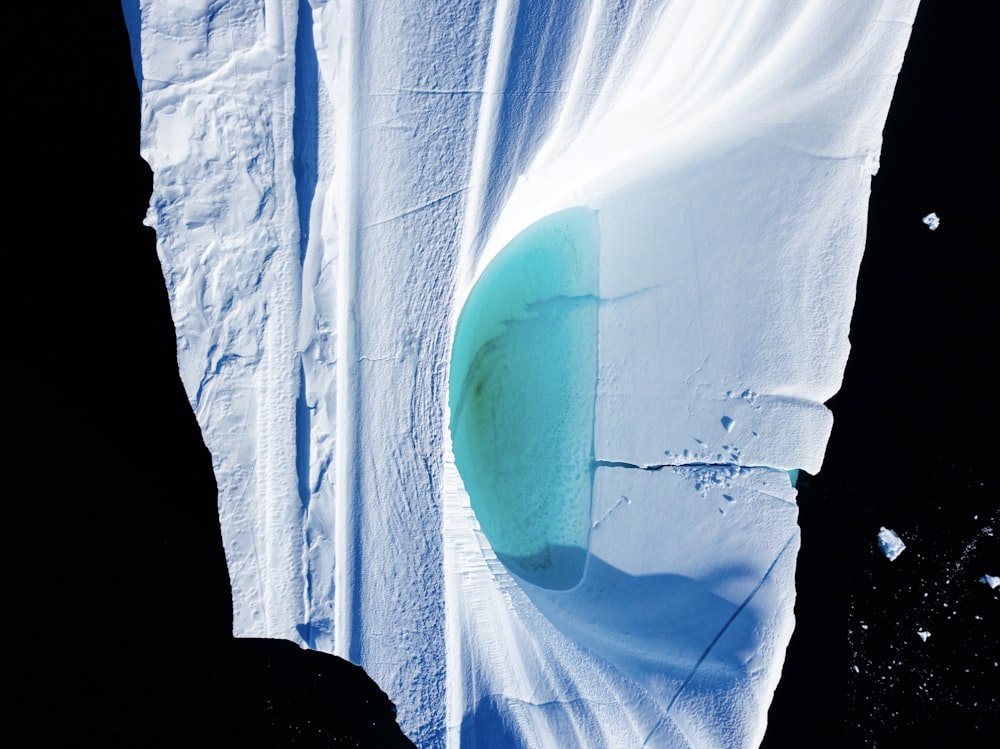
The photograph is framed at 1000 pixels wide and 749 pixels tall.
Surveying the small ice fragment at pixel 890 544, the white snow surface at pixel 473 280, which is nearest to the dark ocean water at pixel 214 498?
the small ice fragment at pixel 890 544

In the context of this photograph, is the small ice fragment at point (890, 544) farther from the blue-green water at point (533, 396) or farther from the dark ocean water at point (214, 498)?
the blue-green water at point (533, 396)

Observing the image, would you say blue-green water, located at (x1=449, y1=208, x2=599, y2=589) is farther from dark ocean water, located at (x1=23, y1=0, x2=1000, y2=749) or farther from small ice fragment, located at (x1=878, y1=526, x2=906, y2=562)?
small ice fragment, located at (x1=878, y1=526, x2=906, y2=562)

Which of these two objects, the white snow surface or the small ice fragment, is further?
the small ice fragment

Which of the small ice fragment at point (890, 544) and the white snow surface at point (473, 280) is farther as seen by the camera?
the small ice fragment at point (890, 544)

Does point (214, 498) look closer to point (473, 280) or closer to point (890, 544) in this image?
point (473, 280)

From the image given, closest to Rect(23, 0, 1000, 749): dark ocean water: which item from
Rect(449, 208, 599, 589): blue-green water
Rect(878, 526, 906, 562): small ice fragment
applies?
Rect(878, 526, 906, 562): small ice fragment

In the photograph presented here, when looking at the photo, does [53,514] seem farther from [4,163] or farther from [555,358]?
[555,358]

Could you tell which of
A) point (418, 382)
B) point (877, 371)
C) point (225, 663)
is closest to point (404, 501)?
point (418, 382)
